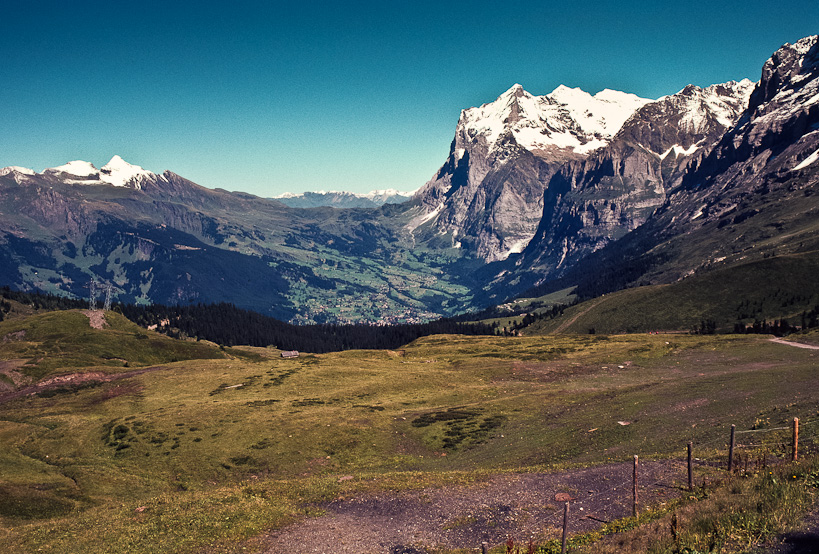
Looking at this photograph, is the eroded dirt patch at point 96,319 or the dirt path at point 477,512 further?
the eroded dirt patch at point 96,319

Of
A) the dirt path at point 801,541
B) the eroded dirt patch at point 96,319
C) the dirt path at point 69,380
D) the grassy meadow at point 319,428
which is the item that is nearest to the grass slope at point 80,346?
the eroded dirt patch at point 96,319

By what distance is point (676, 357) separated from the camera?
102688 mm

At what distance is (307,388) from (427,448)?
138ft

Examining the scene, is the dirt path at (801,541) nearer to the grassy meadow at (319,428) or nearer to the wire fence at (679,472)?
the wire fence at (679,472)

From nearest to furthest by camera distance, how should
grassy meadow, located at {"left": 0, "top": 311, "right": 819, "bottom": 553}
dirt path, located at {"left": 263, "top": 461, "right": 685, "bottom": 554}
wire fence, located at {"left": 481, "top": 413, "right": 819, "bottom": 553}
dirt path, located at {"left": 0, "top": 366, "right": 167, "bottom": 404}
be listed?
dirt path, located at {"left": 263, "top": 461, "right": 685, "bottom": 554}, wire fence, located at {"left": 481, "top": 413, "right": 819, "bottom": 553}, grassy meadow, located at {"left": 0, "top": 311, "right": 819, "bottom": 553}, dirt path, located at {"left": 0, "top": 366, "right": 167, "bottom": 404}

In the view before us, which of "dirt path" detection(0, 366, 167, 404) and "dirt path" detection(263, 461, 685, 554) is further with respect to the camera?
"dirt path" detection(0, 366, 167, 404)

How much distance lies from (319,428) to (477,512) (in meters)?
36.3

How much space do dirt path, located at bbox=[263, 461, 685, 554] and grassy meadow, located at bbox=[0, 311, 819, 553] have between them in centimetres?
265

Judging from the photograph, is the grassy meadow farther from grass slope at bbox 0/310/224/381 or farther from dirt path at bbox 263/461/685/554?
grass slope at bbox 0/310/224/381

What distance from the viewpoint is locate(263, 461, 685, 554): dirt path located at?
106 feet

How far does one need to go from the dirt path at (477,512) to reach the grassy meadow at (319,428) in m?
2.65

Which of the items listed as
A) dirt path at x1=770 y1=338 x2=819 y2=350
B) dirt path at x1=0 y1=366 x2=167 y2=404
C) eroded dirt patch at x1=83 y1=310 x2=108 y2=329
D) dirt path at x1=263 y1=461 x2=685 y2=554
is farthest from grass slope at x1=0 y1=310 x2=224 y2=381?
dirt path at x1=770 y1=338 x2=819 y2=350

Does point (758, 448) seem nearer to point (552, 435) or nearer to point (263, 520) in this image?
point (552, 435)

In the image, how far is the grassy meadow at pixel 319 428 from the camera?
4122 cm
